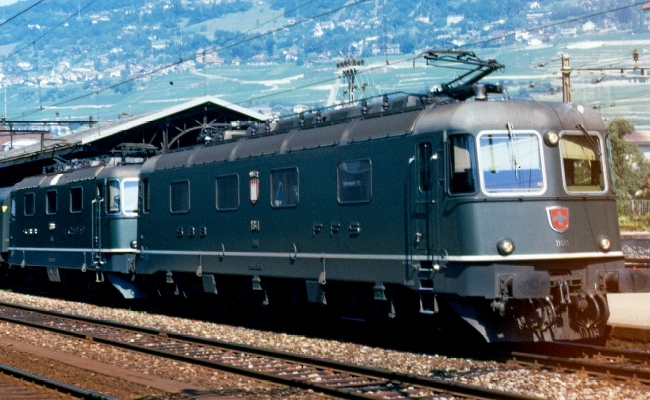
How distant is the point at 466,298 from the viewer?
1389cm

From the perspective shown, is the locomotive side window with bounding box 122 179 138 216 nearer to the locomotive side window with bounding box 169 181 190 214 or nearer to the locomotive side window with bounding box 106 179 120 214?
the locomotive side window with bounding box 106 179 120 214

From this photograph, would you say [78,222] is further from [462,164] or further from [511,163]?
[511,163]

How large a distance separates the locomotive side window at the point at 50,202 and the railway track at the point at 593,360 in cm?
1714

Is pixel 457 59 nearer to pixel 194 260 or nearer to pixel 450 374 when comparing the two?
pixel 450 374

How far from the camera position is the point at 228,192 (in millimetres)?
19484

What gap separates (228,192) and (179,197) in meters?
2.22

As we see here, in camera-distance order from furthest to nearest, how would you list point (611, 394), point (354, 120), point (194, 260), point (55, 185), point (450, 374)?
point (55, 185) → point (194, 260) → point (354, 120) → point (450, 374) → point (611, 394)

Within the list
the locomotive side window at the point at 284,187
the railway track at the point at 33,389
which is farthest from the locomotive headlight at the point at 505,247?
the railway track at the point at 33,389

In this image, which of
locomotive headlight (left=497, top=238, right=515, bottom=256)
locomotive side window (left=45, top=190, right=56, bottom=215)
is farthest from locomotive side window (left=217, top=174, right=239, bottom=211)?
locomotive side window (left=45, top=190, right=56, bottom=215)

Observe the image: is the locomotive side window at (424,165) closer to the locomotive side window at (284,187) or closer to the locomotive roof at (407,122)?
the locomotive roof at (407,122)

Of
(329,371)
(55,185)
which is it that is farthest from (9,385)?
(55,185)

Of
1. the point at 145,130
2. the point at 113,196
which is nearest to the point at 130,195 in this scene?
the point at 113,196

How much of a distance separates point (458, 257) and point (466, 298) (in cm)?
59

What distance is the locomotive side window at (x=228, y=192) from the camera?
19.2 metres
